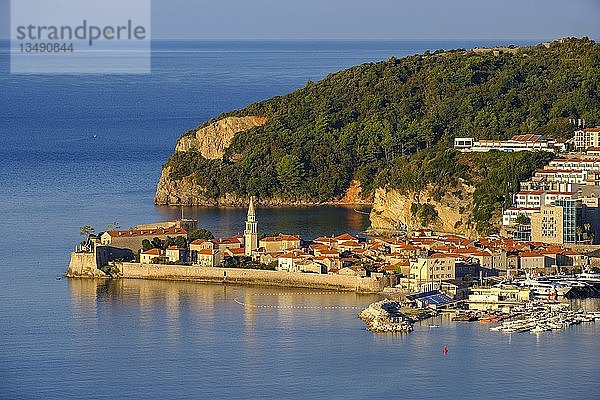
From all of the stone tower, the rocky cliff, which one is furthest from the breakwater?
the rocky cliff

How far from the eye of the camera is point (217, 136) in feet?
140

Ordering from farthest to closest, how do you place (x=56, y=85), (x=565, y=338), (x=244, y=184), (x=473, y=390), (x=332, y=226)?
1. (x=56, y=85)
2. (x=244, y=184)
3. (x=332, y=226)
4. (x=565, y=338)
5. (x=473, y=390)

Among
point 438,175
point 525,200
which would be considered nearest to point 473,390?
point 525,200

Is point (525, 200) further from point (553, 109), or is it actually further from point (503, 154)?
point (553, 109)

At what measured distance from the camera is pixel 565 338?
75.8 feet

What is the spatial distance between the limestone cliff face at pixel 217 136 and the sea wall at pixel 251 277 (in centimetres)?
1404

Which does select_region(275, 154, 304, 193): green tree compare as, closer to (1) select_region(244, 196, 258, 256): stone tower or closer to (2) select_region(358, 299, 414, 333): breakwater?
(1) select_region(244, 196, 258, 256): stone tower

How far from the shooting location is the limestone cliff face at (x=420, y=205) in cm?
3312

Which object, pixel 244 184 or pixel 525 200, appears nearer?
pixel 525 200

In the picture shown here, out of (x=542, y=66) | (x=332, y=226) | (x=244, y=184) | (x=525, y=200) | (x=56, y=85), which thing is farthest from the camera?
(x=56, y=85)

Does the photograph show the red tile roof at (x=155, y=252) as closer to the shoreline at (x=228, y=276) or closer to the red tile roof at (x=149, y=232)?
the shoreline at (x=228, y=276)

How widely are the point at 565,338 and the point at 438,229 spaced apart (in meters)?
10.2

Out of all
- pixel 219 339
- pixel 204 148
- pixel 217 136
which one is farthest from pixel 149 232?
pixel 217 136

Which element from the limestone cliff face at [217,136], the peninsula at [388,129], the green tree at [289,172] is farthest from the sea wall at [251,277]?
the limestone cliff face at [217,136]
